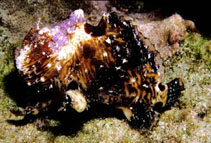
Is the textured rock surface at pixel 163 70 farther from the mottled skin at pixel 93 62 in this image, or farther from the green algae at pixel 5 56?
the mottled skin at pixel 93 62

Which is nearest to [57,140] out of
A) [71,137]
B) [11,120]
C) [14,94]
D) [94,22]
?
[71,137]

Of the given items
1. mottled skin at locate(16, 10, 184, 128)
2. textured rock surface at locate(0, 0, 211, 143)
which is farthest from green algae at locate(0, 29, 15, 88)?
mottled skin at locate(16, 10, 184, 128)

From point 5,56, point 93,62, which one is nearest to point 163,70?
point 93,62

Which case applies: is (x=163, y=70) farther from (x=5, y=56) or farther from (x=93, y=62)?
(x=5, y=56)

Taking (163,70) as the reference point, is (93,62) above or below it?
above

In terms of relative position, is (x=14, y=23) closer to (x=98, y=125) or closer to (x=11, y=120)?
(x=11, y=120)

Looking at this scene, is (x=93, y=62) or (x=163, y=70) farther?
(x=163, y=70)

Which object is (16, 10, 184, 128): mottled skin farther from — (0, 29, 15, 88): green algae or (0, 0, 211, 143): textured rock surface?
(0, 29, 15, 88): green algae
